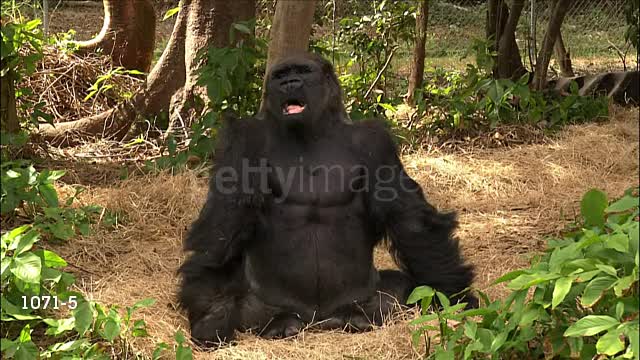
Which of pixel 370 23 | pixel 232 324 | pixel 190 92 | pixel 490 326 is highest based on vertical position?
pixel 370 23

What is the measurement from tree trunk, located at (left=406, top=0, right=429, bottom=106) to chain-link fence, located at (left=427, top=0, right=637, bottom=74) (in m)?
1.66

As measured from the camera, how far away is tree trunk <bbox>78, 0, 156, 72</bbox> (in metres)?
7.72

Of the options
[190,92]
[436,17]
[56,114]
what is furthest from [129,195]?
[436,17]

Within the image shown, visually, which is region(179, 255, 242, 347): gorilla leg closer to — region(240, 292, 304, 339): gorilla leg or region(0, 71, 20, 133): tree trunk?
region(240, 292, 304, 339): gorilla leg

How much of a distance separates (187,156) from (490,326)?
2981 millimetres

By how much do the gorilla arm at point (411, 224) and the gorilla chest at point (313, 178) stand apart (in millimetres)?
103

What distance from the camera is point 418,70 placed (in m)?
7.70

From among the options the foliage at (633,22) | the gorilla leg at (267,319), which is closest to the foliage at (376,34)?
the foliage at (633,22)

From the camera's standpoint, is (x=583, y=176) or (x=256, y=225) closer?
(x=256, y=225)

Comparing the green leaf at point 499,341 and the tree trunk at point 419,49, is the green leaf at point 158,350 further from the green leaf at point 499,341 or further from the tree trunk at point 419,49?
the tree trunk at point 419,49

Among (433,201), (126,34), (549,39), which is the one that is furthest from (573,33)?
(433,201)

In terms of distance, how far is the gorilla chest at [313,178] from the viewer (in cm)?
332

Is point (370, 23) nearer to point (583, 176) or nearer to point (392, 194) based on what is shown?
point (583, 176)

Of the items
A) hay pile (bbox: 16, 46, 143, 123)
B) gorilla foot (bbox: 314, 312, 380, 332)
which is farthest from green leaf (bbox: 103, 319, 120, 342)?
hay pile (bbox: 16, 46, 143, 123)
